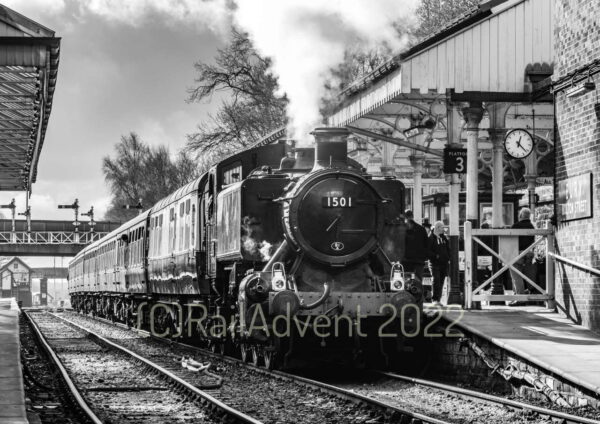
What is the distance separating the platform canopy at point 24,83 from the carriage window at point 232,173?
159 inches

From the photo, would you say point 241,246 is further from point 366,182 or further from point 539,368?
point 539,368

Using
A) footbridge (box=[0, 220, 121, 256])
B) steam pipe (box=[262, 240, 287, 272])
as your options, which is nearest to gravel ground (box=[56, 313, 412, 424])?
steam pipe (box=[262, 240, 287, 272])

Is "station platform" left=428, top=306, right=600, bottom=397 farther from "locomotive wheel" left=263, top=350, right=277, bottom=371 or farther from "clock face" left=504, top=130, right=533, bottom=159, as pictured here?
"clock face" left=504, top=130, right=533, bottom=159

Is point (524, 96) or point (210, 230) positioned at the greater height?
point (524, 96)

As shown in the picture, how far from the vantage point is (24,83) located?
20.0 metres

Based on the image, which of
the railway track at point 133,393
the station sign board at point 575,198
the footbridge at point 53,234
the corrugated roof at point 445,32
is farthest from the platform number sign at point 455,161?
the footbridge at point 53,234

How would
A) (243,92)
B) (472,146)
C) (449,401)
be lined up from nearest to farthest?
(449,401) < (472,146) < (243,92)

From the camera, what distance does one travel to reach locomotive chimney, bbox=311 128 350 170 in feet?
45.6

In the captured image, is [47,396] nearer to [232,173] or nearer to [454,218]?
[232,173]

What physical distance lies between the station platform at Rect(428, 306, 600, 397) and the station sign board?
1.50 m

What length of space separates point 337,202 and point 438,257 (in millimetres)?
3404

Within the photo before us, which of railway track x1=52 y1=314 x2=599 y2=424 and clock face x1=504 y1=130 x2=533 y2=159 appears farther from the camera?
clock face x1=504 y1=130 x2=533 y2=159

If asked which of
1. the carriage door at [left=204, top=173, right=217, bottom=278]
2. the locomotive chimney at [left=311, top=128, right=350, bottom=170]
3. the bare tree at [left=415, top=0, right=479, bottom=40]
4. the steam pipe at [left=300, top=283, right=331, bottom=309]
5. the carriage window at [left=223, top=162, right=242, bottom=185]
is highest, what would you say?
the bare tree at [left=415, top=0, right=479, bottom=40]

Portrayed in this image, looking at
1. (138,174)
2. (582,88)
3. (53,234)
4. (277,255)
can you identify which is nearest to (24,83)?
(277,255)
